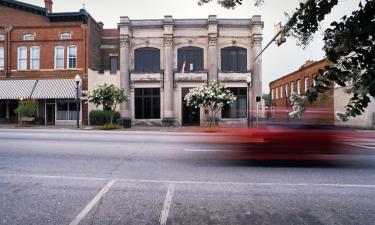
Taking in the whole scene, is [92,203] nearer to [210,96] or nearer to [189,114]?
[210,96]

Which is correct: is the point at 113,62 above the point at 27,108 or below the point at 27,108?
above

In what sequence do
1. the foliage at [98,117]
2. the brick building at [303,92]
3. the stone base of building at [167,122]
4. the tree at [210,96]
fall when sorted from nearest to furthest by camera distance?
the brick building at [303,92]
the tree at [210,96]
the foliage at [98,117]
the stone base of building at [167,122]

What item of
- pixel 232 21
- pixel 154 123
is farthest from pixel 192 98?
pixel 232 21

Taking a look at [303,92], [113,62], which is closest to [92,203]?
[303,92]

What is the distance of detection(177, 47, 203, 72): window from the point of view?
28.2 metres

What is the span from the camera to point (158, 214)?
4.07 metres

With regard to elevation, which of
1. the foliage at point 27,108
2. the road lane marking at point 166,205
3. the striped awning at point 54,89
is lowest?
the road lane marking at point 166,205

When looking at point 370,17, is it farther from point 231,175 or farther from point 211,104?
point 211,104

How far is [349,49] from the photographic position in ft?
6.31

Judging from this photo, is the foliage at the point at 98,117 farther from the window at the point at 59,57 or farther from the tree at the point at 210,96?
the tree at the point at 210,96

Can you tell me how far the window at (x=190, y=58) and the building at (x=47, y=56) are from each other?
371 inches

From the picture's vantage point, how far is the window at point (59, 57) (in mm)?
27438

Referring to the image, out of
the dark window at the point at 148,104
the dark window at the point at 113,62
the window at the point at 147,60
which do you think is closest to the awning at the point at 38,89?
the dark window at the point at 113,62

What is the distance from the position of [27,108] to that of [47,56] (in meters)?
6.44
